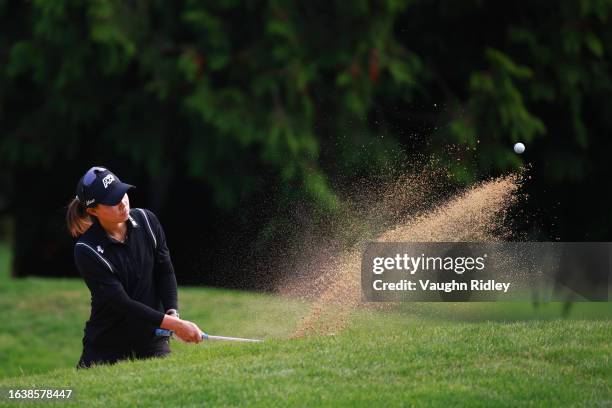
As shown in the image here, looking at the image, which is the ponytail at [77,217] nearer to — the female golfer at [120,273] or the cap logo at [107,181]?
the female golfer at [120,273]

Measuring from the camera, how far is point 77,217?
5742mm

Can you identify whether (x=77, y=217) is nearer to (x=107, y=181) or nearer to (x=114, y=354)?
(x=107, y=181)

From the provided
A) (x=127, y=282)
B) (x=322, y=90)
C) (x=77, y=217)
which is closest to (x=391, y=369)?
(x=127, y=282)

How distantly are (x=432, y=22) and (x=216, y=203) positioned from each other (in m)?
3.43

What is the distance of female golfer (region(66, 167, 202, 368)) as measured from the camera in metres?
5.49

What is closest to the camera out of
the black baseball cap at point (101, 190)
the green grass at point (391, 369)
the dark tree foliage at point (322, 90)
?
the green grass at point (391, 369)

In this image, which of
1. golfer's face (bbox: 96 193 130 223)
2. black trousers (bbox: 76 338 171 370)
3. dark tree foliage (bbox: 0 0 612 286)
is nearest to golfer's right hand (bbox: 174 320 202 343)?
black trousers (bbox: 76 338 171 370)

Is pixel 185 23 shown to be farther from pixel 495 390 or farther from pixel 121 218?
pixel 495 390

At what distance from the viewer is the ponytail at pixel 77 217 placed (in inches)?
225

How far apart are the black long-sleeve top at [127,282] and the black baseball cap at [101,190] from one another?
0.21m

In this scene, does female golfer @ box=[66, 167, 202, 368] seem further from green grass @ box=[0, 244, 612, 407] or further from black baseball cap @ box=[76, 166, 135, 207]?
green grass @ box=[0, 244, 612, 407]

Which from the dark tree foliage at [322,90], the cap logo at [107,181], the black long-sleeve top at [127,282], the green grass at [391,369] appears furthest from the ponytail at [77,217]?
the dark tree foliage at [322,90]

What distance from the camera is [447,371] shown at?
208 inches

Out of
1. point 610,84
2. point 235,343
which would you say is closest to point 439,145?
point 610,84
